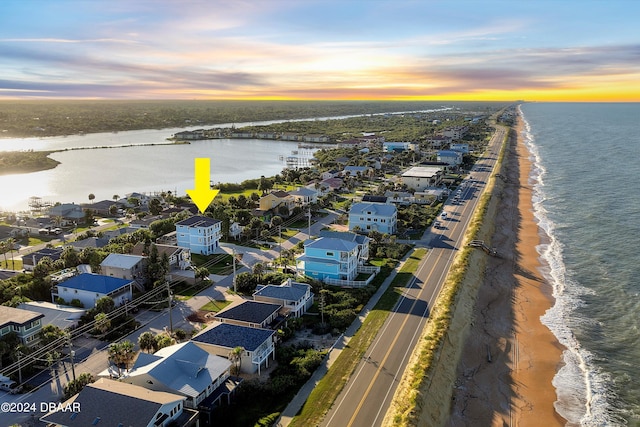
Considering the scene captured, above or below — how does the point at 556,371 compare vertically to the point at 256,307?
below

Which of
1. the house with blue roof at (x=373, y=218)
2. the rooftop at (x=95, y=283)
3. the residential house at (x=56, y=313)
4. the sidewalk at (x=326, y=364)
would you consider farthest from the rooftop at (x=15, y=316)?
the house with blue roof at (x=373, y=218)

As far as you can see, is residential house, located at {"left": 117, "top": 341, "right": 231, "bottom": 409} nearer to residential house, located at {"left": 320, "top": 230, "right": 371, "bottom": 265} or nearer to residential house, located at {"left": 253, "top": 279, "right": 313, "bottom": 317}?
residential house, located at {"left": 253, "top": 279, "right": 313, "bottom": 317}

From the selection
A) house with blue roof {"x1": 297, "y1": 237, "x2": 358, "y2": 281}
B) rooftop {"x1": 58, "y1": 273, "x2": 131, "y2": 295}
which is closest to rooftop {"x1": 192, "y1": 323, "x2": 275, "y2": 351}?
rooftop {"x1": 58, "y1": 273, "x2": 131, "y2": 295}

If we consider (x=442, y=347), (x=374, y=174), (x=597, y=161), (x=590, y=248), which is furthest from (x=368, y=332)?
(x=597, y=161)

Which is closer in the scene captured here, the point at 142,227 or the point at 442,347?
the point at 442,347

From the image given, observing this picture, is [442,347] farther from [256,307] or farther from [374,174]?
[374,174]

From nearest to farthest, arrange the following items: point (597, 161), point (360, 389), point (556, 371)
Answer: point (360, 389)
point (556, 371)
point (597, 161)

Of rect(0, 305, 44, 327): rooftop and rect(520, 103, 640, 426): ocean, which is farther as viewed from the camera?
rect(0, 305, 44, 327): rooftop
